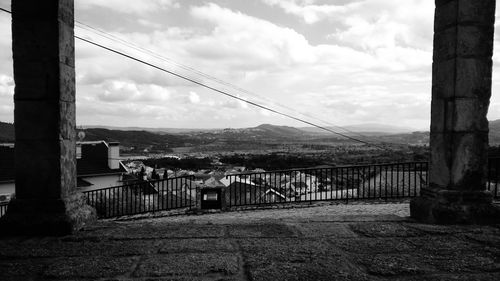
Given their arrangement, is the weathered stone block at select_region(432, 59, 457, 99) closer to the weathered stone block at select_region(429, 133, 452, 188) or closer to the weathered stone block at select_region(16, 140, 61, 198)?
the weathered stone block at select_region(429, 133, 452, 188)

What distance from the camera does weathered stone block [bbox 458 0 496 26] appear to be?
4191 millimetres

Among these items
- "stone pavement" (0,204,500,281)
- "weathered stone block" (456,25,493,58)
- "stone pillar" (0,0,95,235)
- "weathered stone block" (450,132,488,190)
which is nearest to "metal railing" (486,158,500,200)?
"weathered stone block" (450,132,488,190)

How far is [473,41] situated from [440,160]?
1.41 metres

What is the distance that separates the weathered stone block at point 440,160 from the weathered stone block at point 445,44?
93 cm

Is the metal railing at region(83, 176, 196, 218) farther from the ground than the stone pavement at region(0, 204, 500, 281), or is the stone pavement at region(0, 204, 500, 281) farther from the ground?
the stone pavement at region(0, 204, 500, 281)

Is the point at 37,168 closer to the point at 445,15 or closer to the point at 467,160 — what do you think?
the point at 467,160

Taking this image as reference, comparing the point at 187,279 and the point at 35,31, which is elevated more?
the point at 35,31

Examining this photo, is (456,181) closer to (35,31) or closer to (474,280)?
(474,280)

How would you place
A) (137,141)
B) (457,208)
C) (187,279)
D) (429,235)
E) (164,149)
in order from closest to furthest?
(187,279), (429,235), (457,208), (137,141), (164,149)

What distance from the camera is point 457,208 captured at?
4.21 m

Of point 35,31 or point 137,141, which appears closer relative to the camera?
point 35,31

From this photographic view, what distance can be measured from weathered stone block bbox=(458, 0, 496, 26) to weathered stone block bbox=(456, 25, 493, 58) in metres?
0.08

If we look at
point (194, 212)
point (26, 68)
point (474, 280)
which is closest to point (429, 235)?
point (474, 280)

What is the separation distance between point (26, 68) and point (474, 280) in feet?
14.1
